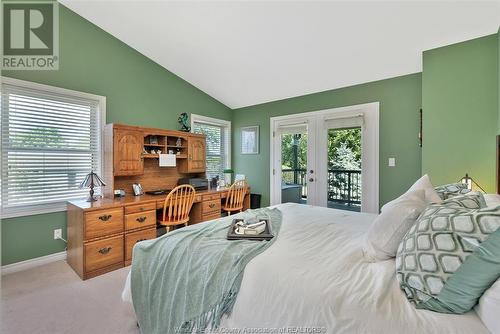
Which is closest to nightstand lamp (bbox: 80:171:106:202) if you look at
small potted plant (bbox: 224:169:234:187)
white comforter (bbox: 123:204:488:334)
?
small potted plant (bbox: 224:169:234:187)

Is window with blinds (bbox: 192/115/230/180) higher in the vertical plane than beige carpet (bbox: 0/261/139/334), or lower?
higher

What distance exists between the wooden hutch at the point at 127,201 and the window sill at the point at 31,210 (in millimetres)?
228

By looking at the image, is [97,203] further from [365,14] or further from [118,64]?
[365,14]

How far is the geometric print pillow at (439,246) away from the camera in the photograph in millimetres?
844

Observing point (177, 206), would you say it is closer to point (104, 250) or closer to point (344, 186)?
point (104, 250)

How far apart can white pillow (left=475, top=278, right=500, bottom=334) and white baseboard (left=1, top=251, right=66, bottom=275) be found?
3716mm

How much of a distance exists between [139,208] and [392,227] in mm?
2579

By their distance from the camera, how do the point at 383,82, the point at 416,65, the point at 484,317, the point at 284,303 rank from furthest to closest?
the point at 383,82 < the point at 416,65 < the point at 284,303 < the point at 484,317

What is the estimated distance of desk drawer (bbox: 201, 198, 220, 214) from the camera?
358 centimetres

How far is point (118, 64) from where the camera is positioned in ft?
10.9

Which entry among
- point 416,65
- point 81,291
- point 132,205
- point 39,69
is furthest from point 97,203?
point 416,65

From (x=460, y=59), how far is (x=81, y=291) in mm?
4389

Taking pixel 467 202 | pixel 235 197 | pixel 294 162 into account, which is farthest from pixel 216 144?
pixel 467 202

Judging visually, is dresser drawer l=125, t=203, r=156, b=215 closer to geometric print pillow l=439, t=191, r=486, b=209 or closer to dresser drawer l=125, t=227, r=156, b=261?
dresser drawer l=125, t=227, r=156, b=261
